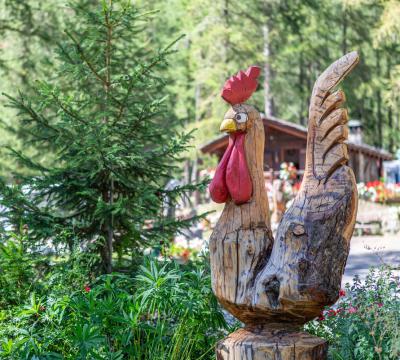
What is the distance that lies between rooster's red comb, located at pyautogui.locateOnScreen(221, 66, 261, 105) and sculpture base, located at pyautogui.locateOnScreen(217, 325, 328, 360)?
1536 mm

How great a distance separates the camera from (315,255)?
160 inches

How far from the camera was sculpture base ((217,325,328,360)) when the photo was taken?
410cm

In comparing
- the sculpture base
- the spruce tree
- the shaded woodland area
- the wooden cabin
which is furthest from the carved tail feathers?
the wooden cabin

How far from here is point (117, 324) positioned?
4992 millimetres

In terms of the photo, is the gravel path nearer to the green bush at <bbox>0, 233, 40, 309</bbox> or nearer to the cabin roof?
the green bush at <bbox>0, 233, 40, 309</bbox>

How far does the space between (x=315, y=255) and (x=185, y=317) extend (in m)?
1.31

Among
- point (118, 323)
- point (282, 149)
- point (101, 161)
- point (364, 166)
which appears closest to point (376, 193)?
point (282, 149)

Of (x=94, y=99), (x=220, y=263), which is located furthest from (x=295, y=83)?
(x=220, y=263)

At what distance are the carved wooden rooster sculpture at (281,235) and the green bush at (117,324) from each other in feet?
2.05

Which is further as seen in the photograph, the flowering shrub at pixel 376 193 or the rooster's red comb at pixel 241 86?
the flowering shrub at pixel 376 193

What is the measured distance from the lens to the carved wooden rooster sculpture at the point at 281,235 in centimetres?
409

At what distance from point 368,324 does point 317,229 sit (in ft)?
3.08

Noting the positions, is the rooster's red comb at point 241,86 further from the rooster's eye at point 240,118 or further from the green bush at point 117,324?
the green bush at point 117,324

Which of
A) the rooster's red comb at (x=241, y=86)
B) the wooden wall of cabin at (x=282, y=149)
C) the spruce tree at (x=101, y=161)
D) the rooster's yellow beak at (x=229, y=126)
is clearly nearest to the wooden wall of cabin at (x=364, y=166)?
the wooden wall of cabin at (x=282, y=149)
